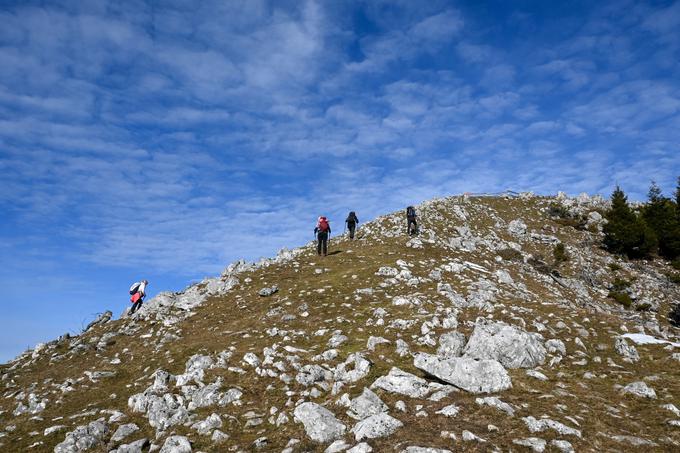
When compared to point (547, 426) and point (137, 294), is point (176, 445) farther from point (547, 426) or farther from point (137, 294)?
point (137, 294)

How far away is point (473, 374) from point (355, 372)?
3388 mm

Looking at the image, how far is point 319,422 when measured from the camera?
9.65m

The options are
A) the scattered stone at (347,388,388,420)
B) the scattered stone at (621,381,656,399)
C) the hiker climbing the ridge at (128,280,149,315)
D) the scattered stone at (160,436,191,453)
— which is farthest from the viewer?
the hiker climbing the ridge at (128,280,149,315)

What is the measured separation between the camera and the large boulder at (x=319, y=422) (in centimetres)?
934

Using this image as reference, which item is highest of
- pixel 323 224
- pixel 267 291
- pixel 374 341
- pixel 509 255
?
pixel 323 224

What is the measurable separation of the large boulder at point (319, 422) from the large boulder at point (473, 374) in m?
3.14

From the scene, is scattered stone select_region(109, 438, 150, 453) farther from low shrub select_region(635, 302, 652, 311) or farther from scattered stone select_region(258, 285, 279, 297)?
low shrub select_region(635, 302, 652, 311)

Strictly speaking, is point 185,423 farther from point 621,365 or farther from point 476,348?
point 621,365

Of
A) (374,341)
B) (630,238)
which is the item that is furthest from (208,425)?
(630,238)

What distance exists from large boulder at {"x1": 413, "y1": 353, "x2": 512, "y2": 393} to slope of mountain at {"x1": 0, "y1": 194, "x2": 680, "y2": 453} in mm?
36

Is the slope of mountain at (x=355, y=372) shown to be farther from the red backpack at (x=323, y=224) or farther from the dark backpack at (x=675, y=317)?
the dark backpack at (x=675, y=317)

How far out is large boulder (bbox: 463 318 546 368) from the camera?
39.8ft

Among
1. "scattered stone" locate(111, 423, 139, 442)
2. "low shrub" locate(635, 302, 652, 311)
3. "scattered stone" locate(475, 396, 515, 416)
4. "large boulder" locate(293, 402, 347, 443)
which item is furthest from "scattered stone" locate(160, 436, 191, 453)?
"low shrub" locate(635, 302, 652, 311)

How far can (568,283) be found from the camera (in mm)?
32188
